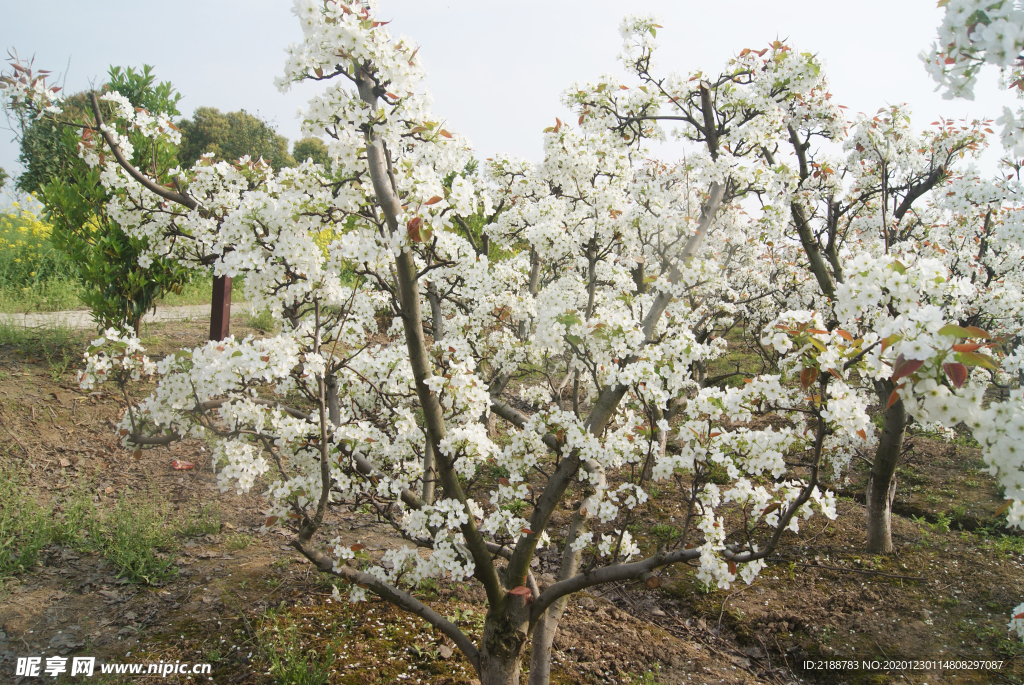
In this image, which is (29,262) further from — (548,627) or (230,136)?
(230,136)

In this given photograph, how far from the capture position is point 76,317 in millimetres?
7977

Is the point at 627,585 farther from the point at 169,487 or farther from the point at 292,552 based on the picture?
the point at 169,487

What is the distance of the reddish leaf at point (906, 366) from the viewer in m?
1.33

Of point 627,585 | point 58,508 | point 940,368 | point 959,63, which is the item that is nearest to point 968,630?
point 627,585

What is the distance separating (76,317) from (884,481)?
10453mm

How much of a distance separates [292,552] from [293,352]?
3.10 meters

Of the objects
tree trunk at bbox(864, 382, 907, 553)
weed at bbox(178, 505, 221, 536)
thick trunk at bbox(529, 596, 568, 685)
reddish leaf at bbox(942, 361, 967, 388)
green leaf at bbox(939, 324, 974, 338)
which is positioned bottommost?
thick trunk at bbox(529, 596, 568, 685)

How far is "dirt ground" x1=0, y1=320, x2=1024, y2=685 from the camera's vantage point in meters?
3.21

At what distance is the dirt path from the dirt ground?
1973mm

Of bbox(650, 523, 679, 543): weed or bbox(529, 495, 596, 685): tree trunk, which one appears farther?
bbox(650, 523, 679, 543): weed

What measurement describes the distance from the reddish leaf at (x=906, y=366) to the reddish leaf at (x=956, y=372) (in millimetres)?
53

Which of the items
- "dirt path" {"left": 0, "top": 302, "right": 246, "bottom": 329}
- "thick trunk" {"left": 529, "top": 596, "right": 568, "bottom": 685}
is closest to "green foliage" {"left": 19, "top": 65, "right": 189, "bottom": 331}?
"dirt path" {"left": 0, "top": 302, "right": 246, "bottom": 329}

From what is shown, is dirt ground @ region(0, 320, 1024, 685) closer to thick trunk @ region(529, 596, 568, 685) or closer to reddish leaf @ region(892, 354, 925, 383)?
thick trunk @ region(529, 596, 568, 685)

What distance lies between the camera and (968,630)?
3.84 m
